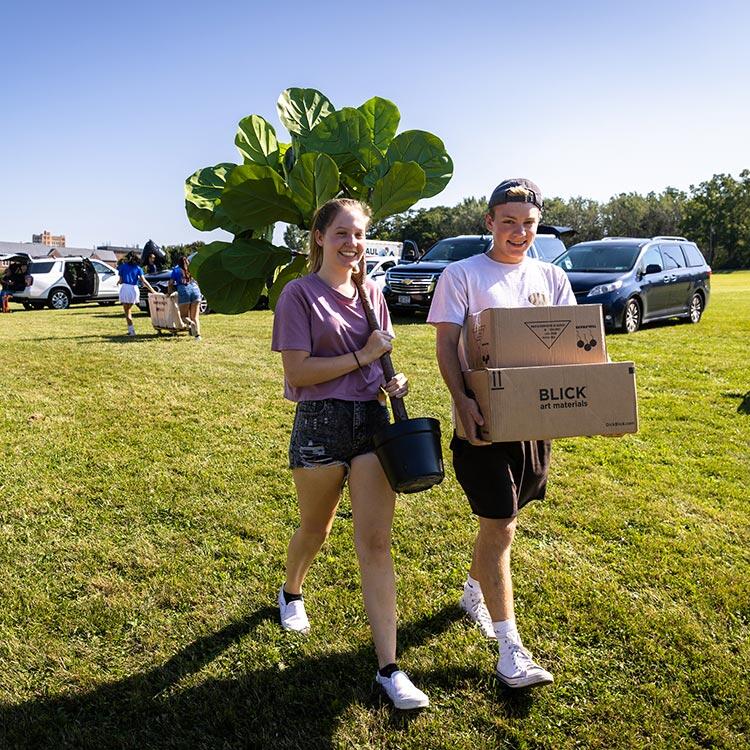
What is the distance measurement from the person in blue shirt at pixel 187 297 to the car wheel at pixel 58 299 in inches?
448

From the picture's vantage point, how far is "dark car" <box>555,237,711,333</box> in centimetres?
1238

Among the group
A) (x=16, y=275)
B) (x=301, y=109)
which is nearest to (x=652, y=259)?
(x=301, y=109)

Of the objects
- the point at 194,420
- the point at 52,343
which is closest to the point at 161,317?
the point at 52,343

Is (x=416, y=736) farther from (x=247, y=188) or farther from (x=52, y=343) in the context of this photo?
(x=52, y=343)

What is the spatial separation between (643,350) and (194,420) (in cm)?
696

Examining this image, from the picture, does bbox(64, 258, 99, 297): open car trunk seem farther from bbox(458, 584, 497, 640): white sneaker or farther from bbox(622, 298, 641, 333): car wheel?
bbox(458, 584, 497, 640): white sneaker

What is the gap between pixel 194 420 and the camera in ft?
21.9

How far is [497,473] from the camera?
8.57ft

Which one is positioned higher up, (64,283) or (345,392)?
(64,283)

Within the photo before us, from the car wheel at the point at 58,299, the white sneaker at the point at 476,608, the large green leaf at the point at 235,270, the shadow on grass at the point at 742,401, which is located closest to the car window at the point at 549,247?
the shadow on grass at the point at 742,401

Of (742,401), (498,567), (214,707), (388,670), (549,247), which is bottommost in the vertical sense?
(214,707)

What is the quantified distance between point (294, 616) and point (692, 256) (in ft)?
45.5

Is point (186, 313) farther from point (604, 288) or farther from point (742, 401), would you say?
point (742, 401)

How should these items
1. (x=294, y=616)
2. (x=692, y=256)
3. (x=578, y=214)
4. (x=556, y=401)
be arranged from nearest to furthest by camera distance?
(x=556, y=401), (x=294, y=616), (x=692, y=256), (x=578, y=214)
